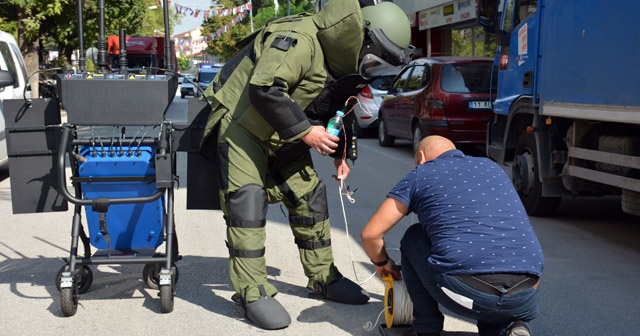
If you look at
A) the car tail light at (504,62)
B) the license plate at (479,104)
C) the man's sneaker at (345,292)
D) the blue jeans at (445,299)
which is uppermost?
the car tail light at (504,62)

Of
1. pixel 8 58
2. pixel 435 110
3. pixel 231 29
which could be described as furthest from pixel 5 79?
pixel 231 29

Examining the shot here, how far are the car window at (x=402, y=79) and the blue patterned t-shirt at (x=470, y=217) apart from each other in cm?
1048

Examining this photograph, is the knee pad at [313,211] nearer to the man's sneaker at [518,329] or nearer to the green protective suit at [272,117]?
the green protective suit at [272,117]

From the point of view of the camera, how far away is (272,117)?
422 centimetres

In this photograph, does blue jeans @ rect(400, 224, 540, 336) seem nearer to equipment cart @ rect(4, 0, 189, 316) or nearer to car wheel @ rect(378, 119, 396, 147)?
equipment cart @ rect(4, 0, 189, 316)

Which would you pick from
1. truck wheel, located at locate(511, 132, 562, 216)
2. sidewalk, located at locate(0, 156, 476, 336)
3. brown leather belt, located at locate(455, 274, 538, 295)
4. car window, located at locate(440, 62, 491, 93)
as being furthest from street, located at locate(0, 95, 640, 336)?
car window, located at locate(440, 62, 491, 93)

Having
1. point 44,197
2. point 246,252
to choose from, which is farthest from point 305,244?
point 44,197

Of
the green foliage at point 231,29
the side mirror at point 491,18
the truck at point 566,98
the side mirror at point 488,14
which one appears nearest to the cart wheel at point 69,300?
the truck at point 566,98

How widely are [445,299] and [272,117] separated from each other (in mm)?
1303

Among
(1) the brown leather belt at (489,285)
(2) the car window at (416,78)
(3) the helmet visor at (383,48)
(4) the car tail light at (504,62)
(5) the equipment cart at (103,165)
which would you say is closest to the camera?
(1) the brown leather belt at (489,285)

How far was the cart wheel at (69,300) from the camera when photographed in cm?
455

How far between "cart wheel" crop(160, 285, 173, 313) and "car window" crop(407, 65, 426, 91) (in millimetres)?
9450

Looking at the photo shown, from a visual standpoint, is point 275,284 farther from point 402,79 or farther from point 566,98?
point 402,79

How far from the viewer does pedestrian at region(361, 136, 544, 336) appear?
352cm
